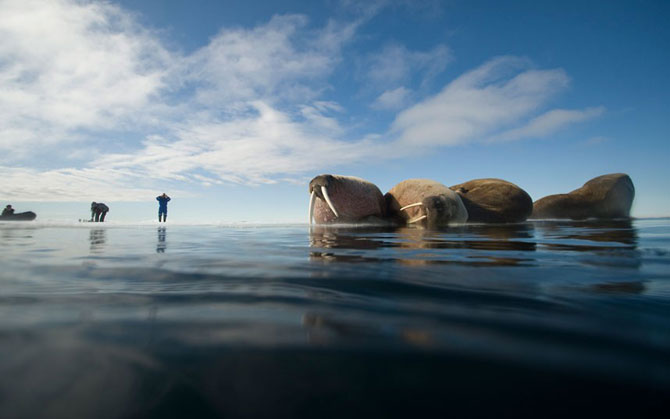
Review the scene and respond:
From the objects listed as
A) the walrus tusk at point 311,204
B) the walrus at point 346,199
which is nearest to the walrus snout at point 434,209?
the walrus at point 346,199

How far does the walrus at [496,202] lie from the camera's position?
442 inches

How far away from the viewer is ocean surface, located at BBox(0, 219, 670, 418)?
0.62m

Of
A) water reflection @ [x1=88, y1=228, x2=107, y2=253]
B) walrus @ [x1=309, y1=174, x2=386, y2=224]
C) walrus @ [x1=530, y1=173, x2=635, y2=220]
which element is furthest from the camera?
walrus @ [x1=530, y1=173, x2=635, y2=220]

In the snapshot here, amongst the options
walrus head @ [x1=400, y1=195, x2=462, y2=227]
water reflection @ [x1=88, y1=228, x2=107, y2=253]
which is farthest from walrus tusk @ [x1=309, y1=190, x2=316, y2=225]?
water reflection @ [x1=88, y1=228, x2=107, y2=253]

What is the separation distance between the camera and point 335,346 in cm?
86

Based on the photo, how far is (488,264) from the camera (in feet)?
7.29

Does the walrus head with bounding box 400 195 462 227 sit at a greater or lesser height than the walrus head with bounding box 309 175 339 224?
lesser

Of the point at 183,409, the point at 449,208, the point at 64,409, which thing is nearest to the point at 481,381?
the point at 183,409

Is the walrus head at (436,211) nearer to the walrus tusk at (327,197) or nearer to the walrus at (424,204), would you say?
the walrus at (424,204)

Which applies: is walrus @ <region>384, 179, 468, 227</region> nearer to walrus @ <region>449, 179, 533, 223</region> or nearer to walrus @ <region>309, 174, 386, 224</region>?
walrus @ <region>309, 174, 386, 224</region>

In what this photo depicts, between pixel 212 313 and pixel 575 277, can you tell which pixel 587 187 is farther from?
pixel 212 313

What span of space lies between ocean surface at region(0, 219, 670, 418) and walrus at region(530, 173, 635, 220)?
18.5 meters

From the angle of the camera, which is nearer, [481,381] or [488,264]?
[481,381]

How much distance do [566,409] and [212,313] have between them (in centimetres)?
106
